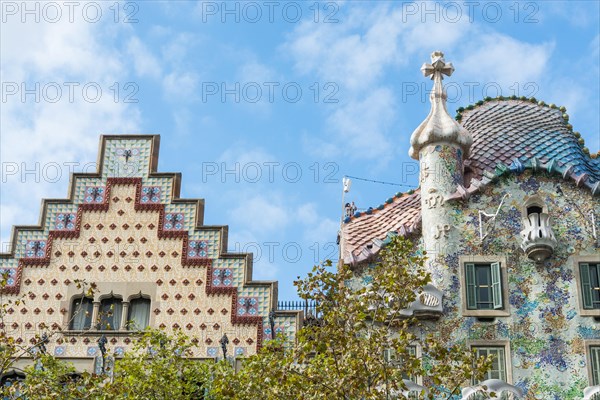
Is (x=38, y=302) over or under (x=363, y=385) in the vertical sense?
over

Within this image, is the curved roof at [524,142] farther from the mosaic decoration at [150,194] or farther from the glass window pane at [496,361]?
the mosaic decoration at [150,194]

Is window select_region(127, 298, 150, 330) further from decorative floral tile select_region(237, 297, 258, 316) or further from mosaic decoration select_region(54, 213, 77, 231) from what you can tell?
mosaic decoration select_region(54, 213, 77, 231)

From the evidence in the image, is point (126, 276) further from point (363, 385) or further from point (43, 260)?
point (363, 385)

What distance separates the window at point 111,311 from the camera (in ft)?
93.1

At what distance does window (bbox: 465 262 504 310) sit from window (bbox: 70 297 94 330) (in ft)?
26.7

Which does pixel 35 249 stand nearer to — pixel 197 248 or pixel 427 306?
pixel 197 248

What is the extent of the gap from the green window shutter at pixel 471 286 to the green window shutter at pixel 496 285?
0.40m

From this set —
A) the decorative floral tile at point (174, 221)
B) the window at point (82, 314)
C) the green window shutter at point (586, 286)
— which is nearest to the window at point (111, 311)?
the window at point (82, 314)

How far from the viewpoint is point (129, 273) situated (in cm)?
2891

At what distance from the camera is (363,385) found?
2231 cm

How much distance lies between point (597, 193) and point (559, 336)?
3.60 m

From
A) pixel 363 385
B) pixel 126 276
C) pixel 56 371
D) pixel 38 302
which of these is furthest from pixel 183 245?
pixel 363 385

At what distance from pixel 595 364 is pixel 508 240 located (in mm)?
3359

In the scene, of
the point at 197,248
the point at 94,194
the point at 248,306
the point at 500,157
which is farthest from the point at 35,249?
the point at 500,157
